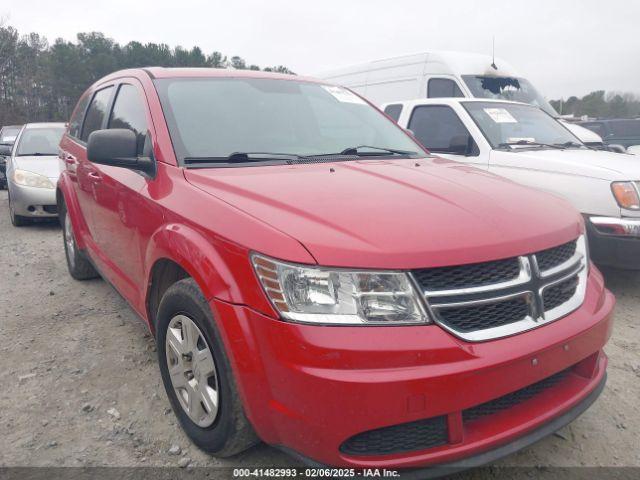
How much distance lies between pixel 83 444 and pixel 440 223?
1.86 metres

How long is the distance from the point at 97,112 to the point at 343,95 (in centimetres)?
186

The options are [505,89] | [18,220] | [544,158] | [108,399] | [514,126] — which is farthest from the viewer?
[505,89]

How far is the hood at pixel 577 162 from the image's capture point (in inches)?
155

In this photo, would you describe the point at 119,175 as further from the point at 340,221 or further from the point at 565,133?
the point at 565,133

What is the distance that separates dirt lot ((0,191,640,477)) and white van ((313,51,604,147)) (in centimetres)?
427

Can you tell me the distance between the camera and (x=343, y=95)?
3439mm

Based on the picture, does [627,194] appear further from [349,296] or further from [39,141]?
[39,141]

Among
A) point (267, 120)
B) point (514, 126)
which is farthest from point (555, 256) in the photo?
point (514, 126)

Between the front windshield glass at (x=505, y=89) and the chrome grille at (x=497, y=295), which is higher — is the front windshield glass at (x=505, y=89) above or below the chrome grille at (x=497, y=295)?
above

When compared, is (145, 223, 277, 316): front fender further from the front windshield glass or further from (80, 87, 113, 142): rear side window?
the front windshield glass

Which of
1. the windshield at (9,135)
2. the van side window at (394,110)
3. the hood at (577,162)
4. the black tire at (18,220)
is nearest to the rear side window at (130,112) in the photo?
the hood at (577,162)

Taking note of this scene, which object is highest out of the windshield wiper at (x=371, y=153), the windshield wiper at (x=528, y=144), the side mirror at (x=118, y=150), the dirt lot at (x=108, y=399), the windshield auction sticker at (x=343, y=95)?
the windshield auction sticker at (x=343, y=95)

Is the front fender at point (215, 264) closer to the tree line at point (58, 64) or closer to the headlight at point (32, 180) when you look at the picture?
the headlight at point (32, 180)

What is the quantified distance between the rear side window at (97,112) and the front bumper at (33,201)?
332 cm
